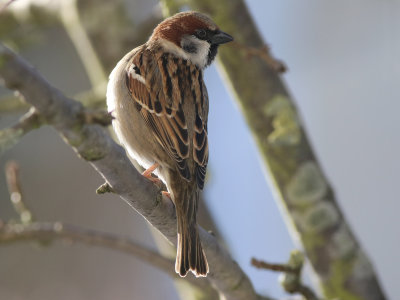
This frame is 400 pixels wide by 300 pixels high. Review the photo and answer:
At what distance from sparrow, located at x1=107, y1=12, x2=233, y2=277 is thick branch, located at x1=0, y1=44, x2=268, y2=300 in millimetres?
203

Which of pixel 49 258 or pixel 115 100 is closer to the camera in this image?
pixel 115 100

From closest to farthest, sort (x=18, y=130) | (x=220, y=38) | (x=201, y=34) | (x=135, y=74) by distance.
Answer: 1. (x=18, y=130)
2. (x=135, y=74)
3. (x=220, y=38)
4. (x=201, y=34)

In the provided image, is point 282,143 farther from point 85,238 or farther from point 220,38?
point 85,238

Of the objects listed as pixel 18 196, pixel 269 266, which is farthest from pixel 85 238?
pixel 269 266

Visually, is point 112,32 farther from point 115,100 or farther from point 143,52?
point 115,100

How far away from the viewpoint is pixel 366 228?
761 centimetres

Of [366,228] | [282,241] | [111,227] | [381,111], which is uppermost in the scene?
[111,227]

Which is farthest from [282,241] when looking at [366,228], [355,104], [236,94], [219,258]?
[219,258]

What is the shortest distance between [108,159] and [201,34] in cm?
167

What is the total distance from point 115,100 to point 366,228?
5.21 metres

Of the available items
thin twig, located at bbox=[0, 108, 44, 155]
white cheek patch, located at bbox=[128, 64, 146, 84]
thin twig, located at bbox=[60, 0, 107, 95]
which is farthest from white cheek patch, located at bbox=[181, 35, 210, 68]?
thin twig, located at bbox=[0, 108, 44, 155]

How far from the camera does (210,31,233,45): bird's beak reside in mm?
3210

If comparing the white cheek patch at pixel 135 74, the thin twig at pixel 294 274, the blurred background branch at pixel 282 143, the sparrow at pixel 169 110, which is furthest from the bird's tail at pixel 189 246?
the blurred background branch at pixel 282 143

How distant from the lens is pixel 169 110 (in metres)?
3.00
